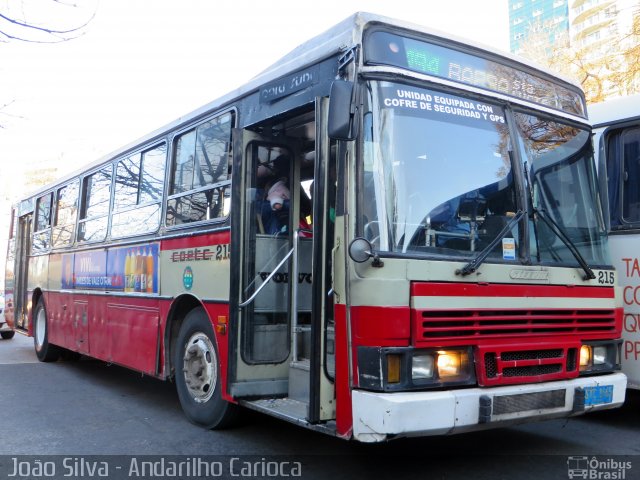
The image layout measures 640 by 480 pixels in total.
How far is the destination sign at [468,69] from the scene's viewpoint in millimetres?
4242

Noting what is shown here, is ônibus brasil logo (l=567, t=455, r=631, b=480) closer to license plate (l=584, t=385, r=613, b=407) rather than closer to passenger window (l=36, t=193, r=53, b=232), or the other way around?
license plate (l=584, t=385, r=613, b=407)

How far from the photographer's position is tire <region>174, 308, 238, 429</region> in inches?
226

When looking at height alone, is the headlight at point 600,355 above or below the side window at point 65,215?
below

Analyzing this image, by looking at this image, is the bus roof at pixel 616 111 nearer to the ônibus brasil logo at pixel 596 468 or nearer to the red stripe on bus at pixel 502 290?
the red stripe on bus at pixel 502 290

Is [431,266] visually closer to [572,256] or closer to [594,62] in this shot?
[572,256]

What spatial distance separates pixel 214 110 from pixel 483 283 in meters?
3.22

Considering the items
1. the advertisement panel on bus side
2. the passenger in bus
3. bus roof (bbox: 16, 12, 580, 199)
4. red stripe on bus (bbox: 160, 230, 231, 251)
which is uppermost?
bus roof (bbox: 16, 12, 580, 199)

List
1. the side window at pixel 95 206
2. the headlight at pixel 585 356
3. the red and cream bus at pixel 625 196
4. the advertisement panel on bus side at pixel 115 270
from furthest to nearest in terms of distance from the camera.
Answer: the side window at pixel 95 206 < the advertisement panel on bus side at pixel 115 270 < the red and cream bus at pixel 625 196 < the headlight at pixel 585 356

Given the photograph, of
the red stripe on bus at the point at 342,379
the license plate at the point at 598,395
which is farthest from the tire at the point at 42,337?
the license plate at the point at 598,395

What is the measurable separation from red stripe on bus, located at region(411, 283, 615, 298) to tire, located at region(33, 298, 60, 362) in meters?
8.61

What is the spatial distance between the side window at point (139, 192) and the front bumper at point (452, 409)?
399 cm

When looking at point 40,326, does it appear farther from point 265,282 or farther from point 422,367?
point 422,367

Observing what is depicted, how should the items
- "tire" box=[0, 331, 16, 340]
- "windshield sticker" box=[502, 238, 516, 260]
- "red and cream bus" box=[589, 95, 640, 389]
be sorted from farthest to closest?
"tire" box=[0, 331, 16, 340] → "red and cream bus" box=[589, 95, 640, 389] → "windshield sticker" box=[502, 238, 516, 260]

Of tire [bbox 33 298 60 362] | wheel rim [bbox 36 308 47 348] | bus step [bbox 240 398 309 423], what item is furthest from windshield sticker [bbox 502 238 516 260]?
wheel rim [bbox 36 308 47 348]
